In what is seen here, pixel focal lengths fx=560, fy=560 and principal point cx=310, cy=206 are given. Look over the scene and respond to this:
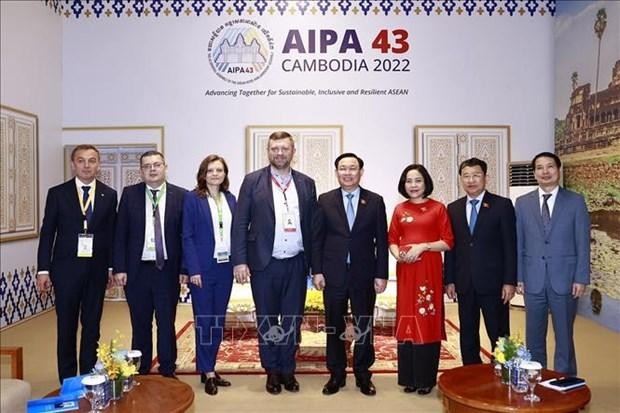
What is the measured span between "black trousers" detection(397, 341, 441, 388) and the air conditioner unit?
328 centimetres

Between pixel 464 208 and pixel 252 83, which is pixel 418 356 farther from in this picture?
pixel 252 83

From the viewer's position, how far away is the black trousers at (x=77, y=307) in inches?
142

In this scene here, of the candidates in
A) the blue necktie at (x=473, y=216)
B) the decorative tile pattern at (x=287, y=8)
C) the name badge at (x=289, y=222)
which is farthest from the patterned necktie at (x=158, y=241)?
the decorative tile pattern at (x=287, y=8)

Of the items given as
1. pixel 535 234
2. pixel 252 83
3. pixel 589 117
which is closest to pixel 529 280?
pixel 535 234

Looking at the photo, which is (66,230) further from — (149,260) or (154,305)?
(154,305)

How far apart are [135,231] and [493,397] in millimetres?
2376

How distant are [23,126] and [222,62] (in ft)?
7.87

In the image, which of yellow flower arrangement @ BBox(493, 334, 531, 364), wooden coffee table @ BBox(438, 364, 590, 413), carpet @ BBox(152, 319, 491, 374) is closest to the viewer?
wooden coffee table @ BBox(438, 364, 590, 413)

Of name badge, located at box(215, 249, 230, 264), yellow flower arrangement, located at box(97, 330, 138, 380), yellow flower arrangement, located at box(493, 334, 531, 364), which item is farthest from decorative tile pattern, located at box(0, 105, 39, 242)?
yellow flower arrangement, located at box(493, 334, 531, 364)

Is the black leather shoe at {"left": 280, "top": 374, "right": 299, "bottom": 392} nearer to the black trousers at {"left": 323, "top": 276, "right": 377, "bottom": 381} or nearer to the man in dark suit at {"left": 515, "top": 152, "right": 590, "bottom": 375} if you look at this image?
the black trousers at {"left": 323, "top": 276, "right": 377, "bottom": 381}

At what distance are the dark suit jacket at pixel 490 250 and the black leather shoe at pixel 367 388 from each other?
859 millimetres

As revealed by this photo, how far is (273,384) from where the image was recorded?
3.70 m

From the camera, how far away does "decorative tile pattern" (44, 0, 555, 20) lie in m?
6.96

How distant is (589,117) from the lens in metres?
6.00
